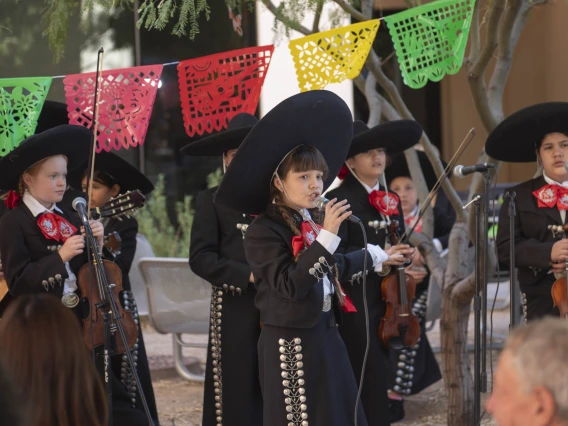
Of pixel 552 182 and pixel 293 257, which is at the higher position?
pixel 552 182

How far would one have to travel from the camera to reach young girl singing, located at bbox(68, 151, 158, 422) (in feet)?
18.0

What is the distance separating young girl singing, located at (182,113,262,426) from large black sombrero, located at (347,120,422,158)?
0.67 metres

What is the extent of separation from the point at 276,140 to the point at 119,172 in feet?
6.60

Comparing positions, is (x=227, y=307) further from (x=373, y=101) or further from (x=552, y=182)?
(x=373, y=101)

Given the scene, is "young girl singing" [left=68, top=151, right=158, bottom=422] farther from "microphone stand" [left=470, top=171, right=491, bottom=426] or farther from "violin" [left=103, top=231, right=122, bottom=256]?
"microphone stand" [left=470, top=171, right=491, bottom=426]

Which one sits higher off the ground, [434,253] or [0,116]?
[0,116]

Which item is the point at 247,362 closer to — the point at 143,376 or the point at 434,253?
the point at 143,376

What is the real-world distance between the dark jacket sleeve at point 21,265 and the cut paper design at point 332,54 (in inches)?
65.3

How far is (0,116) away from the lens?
213 inches

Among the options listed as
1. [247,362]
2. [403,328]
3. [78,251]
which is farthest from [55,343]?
[403,328]

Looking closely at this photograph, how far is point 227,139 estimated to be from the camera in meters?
5.19

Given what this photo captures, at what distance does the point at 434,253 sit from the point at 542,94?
23.0 feet

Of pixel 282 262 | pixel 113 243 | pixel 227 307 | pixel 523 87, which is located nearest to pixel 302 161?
pixel 282 262

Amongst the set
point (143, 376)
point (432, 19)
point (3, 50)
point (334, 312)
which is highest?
point (3, 50)
